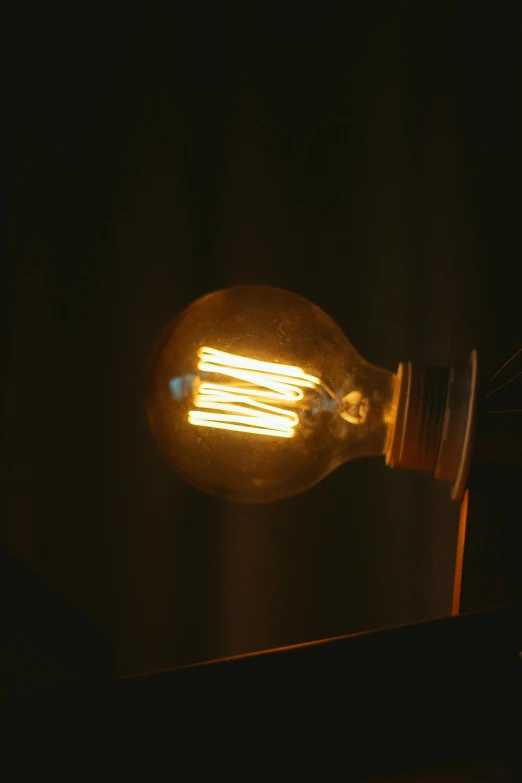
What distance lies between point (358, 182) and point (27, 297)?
0.45 metres

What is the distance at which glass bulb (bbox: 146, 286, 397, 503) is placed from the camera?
526mm

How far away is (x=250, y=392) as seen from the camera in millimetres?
526

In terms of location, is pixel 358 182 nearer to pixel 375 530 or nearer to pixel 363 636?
pixel 375 530

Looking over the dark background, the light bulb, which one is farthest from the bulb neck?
the dark background

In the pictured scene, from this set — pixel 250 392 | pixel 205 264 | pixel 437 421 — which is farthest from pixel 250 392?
pixel 205 264

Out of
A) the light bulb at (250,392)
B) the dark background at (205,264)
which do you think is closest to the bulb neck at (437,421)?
the light bulb at (250,392)

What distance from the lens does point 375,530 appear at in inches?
32.7

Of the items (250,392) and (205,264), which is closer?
(250,392)

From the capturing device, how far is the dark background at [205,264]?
0.81 meters

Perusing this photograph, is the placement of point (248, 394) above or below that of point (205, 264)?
below

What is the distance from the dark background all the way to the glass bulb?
0.98ft

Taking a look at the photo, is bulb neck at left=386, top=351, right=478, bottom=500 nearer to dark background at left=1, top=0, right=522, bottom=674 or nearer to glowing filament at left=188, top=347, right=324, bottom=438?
glowing filament at left=188, top=347, right=324, bottom=438

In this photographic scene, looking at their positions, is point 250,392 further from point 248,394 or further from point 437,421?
point 437,421

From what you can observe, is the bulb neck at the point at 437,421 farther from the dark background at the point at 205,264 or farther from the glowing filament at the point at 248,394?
the dark background at the point at 205,264
